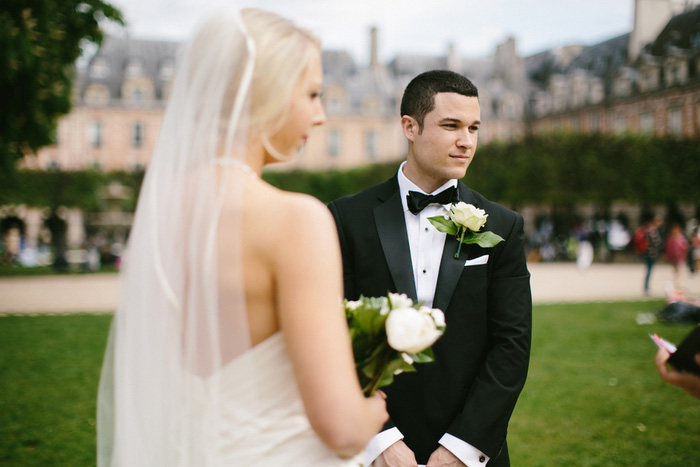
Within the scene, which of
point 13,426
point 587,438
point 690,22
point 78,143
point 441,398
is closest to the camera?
point 441,398

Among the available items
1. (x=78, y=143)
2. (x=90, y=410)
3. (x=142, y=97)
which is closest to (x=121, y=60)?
(x=142, y=97)

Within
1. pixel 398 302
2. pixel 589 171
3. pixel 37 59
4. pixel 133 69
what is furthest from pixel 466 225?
pixel 133 69

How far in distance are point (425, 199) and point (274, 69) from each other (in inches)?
46.9

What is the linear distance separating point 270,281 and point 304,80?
55 cm

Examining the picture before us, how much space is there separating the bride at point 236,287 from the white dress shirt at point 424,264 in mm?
717

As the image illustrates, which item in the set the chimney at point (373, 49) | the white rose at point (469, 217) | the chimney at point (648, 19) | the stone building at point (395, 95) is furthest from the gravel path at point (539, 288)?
the chimney at point (373, 49)

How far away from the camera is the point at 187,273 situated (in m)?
1.66

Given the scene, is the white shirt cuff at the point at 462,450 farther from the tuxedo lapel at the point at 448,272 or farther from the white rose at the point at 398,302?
the white rose at the point at 398,302

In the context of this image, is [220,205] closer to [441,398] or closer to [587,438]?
[441,398]

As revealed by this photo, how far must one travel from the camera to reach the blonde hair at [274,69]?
1588 mm

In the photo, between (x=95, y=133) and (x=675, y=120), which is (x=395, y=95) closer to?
(x=675, y=120)

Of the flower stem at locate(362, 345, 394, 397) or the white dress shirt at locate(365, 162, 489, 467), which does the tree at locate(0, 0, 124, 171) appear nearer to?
the white dress shirt at locate(365, 162, 489, 467)

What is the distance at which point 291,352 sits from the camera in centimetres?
149

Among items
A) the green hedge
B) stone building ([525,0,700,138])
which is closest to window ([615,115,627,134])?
stone building ([525,0,700,138])
